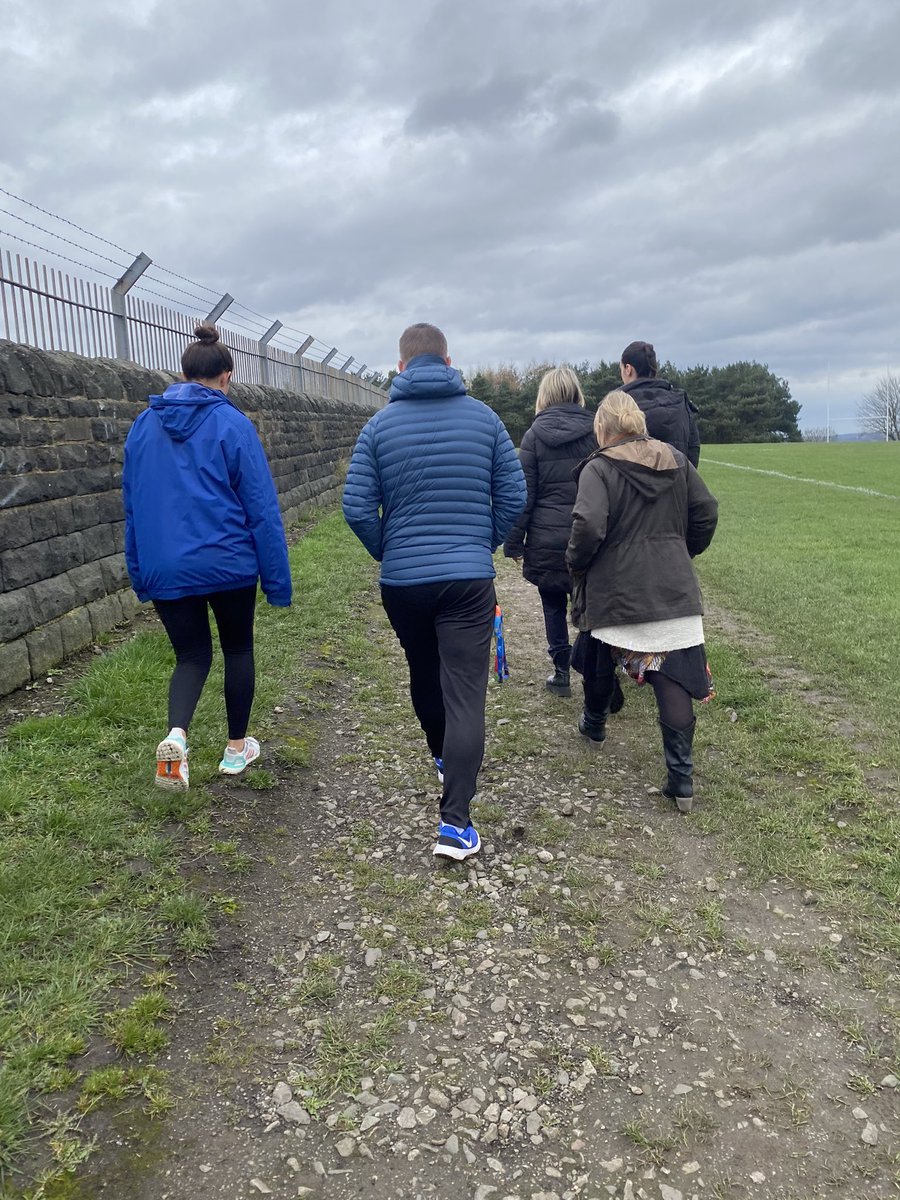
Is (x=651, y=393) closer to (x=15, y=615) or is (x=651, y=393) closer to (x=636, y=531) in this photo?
(x=636, y=531)

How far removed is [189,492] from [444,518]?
1.10 m

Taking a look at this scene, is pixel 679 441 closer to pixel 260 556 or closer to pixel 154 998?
pixel 260 556

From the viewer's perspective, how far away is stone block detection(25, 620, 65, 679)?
194 inches

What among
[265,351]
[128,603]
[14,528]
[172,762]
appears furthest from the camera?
[265,351]

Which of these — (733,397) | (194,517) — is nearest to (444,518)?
(194,517)

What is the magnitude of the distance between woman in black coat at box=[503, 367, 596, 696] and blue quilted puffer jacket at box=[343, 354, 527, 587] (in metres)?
1.72

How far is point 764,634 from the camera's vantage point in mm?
7297

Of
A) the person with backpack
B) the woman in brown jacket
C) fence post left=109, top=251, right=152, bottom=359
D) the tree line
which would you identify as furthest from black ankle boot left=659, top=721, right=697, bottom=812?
the tree line

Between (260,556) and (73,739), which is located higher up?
(260,556)

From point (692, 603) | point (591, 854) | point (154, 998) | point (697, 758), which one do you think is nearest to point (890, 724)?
point (697, 758)

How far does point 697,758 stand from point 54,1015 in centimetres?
331

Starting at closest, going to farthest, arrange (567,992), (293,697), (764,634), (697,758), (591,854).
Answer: (567,992) < (591,854) < (697,758) < (293,697) < (764,634)

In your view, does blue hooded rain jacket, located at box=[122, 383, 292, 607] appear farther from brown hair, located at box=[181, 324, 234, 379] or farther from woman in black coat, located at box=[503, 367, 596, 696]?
woman in black coat, located at box=[503, 367, 596, 696]

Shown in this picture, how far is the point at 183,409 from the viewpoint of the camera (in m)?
3.52
